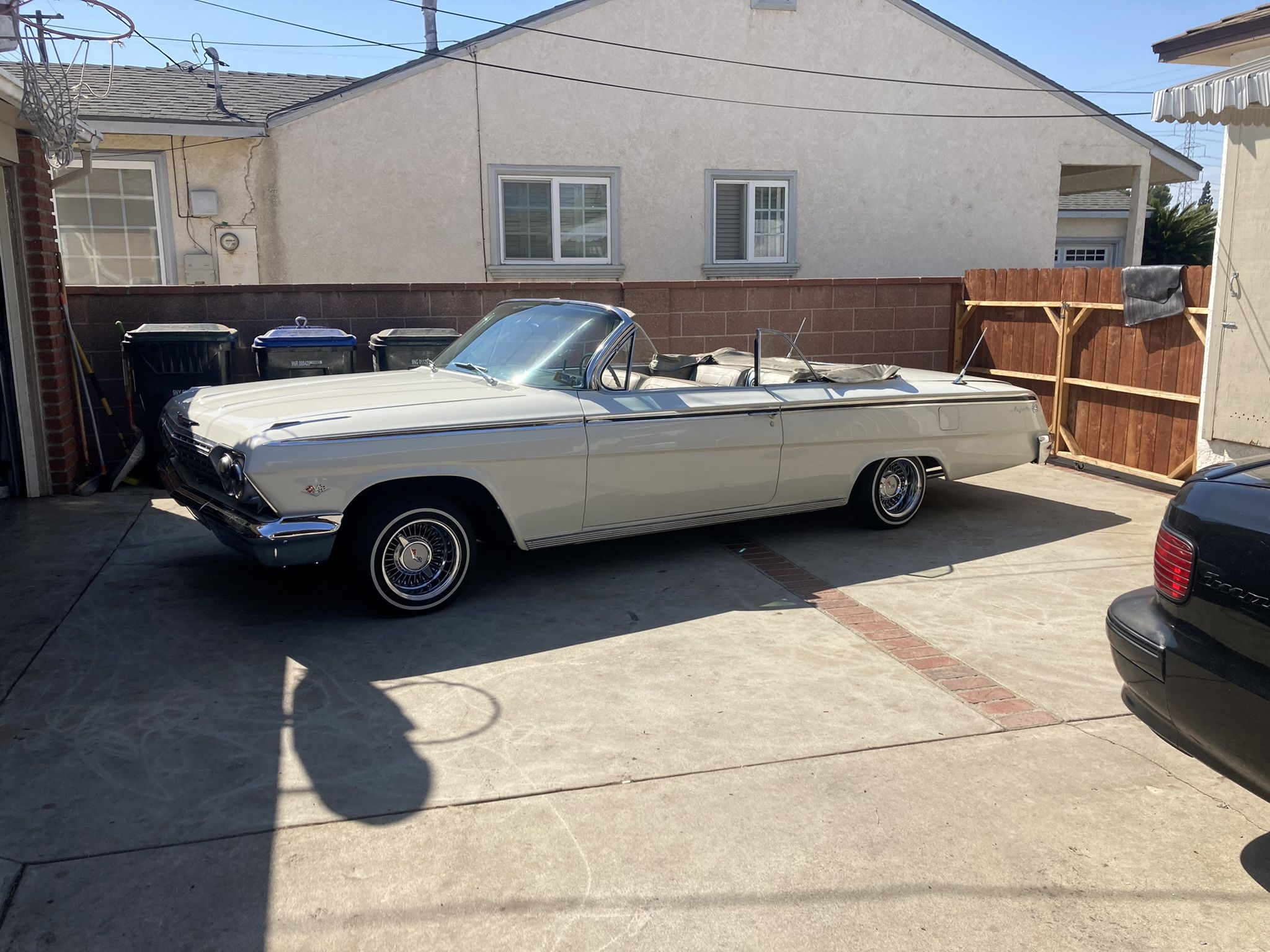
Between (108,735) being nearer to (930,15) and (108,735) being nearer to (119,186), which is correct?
(119,186)

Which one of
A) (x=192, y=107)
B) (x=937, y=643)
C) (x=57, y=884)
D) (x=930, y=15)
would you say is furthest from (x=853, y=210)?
(x=57, y=884)

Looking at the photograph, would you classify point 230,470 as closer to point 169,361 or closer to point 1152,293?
point 169,361

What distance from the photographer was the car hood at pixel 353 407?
5.14m

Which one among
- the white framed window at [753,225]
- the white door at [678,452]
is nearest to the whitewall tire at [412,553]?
the white door at [678,452]

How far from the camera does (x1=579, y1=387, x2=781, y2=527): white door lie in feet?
19.1

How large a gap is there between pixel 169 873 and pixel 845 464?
4744 mm

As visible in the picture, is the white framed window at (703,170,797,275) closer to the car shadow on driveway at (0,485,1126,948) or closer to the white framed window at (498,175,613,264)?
the white framed window at (498,175,613,264)

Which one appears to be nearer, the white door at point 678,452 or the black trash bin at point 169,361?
the white door at point 678,452

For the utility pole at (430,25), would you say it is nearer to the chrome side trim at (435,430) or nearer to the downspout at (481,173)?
the downspout at (481,173)

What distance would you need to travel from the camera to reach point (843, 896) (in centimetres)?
309

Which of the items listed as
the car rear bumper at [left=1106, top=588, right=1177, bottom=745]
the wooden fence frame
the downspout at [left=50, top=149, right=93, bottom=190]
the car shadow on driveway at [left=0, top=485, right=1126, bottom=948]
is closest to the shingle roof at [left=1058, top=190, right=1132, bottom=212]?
the wooden fence frame

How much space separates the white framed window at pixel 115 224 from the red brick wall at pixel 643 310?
3.71 m

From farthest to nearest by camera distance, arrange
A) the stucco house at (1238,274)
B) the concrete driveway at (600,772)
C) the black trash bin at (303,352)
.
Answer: the black trash bin at (303,352) < the stucco house at (1238,274) < the concrete driveway at (600,772)

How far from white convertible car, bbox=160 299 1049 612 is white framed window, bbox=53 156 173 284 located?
7168 millimetres
